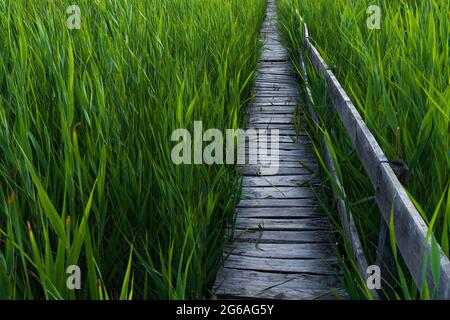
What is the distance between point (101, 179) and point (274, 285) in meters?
0.76

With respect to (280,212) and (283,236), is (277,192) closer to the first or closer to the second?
(280,212)

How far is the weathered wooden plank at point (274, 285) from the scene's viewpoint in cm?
176

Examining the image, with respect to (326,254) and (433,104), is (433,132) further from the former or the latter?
(326,254)

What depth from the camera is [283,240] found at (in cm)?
215

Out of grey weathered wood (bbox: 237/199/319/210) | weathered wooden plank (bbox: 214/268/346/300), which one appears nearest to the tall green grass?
weathered wooden plank (bbox: 214/268/346/300)

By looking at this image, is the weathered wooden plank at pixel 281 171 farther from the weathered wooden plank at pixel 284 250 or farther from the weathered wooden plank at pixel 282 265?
the weathered wooden plank at pixel 282 265

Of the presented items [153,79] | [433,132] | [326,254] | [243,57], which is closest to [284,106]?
[243,57]

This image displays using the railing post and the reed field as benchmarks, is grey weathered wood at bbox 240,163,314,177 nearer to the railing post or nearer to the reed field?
the reed field

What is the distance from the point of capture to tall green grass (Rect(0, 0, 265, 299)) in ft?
4.01

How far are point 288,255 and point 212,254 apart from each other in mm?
346

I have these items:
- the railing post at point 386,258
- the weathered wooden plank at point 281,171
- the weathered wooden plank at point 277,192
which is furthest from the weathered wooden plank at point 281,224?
the railing post at point 386,258

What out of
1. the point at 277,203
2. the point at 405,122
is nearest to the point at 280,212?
the point at 277,203

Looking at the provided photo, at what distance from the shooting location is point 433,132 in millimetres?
1638

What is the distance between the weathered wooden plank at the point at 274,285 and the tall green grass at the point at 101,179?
0.08m
